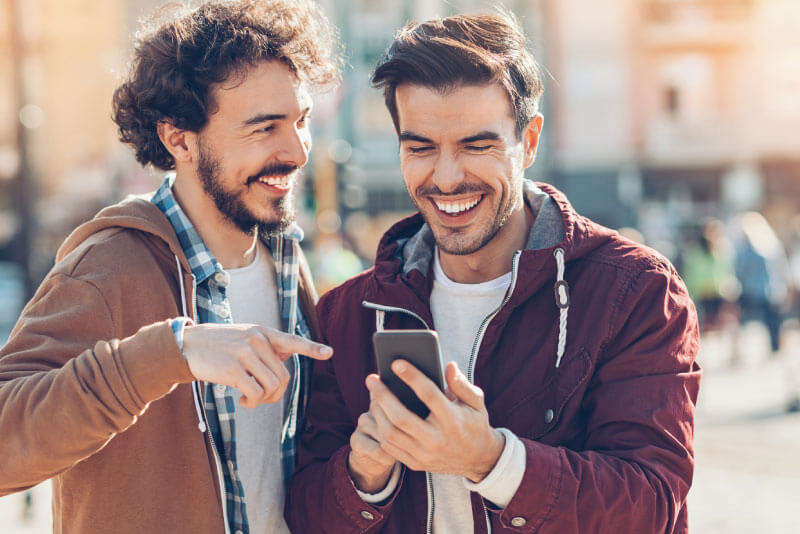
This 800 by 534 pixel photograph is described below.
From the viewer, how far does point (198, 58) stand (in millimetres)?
2867

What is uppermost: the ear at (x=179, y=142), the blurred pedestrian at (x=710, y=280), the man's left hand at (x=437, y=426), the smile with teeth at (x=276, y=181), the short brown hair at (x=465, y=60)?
the short brown hair at (x=465, y=60)

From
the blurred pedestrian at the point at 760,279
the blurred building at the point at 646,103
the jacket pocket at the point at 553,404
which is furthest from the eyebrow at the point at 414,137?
the blurred building at the point at 646,103

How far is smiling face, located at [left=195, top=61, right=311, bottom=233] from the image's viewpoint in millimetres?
2771

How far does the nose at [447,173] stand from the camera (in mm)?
2445

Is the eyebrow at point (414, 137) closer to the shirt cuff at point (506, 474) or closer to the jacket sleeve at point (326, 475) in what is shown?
the jacket sleeve at point (326, 475)

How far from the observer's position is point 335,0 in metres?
27.6

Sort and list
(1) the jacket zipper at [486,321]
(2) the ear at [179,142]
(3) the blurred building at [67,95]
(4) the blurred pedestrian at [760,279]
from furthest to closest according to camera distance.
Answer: (3) the blurred building at [67,95]
(4) the blurred pedestrian at [760,279]
(2) the ear at [179,142]
(1) the jacket zipper at [486,321]

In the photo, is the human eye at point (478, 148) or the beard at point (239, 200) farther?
the beard at point (239, 200)

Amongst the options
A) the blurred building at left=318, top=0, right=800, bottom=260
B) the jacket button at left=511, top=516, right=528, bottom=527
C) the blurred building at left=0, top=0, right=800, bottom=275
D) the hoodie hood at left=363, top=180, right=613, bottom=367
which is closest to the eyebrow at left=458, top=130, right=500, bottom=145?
the hoodie hood at left=363, top=180, right=613, bottom=367

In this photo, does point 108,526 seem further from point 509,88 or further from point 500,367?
point 509,88

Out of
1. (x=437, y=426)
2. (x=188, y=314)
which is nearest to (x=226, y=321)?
(x=188, y=314)

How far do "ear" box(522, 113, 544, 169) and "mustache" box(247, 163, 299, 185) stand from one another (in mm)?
716

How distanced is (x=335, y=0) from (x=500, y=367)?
87.0 feet

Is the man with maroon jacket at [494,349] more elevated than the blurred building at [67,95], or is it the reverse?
the blurred building at [67,95]
